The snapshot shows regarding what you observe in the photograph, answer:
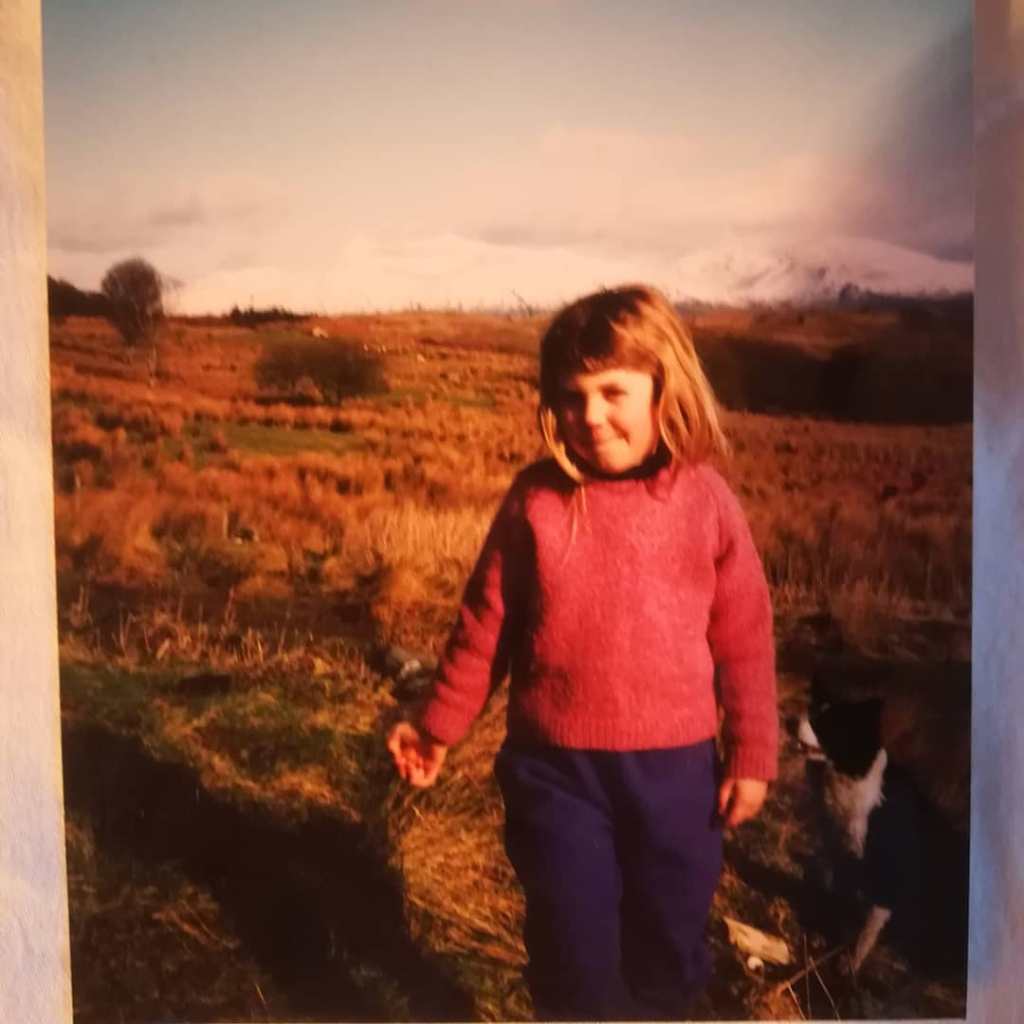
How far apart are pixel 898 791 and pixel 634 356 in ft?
1.64

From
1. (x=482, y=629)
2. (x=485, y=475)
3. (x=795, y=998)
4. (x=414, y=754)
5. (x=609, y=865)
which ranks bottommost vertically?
(x=795, y=998)

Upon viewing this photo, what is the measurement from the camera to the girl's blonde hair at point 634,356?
1.02 meters

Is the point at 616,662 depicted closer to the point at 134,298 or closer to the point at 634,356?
the point at 634,356

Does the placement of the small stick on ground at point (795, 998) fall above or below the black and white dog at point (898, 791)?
below

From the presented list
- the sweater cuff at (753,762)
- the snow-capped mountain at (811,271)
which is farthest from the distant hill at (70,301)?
the sweater cuff at (753,762)

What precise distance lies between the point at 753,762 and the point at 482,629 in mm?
294

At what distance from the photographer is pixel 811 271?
104cm

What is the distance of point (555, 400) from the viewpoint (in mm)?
1028

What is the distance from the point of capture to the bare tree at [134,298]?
103cm

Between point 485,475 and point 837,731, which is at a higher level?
point 485,475

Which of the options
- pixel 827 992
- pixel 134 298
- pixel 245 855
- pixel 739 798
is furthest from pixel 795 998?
pixel 134 298

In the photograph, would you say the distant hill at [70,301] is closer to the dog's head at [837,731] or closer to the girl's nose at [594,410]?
the girl's nose at [594,410]

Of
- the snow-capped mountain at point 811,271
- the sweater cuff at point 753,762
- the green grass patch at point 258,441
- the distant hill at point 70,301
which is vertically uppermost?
the snow-capped mountain at point 811,271

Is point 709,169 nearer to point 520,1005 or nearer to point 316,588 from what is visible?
point 316,588
